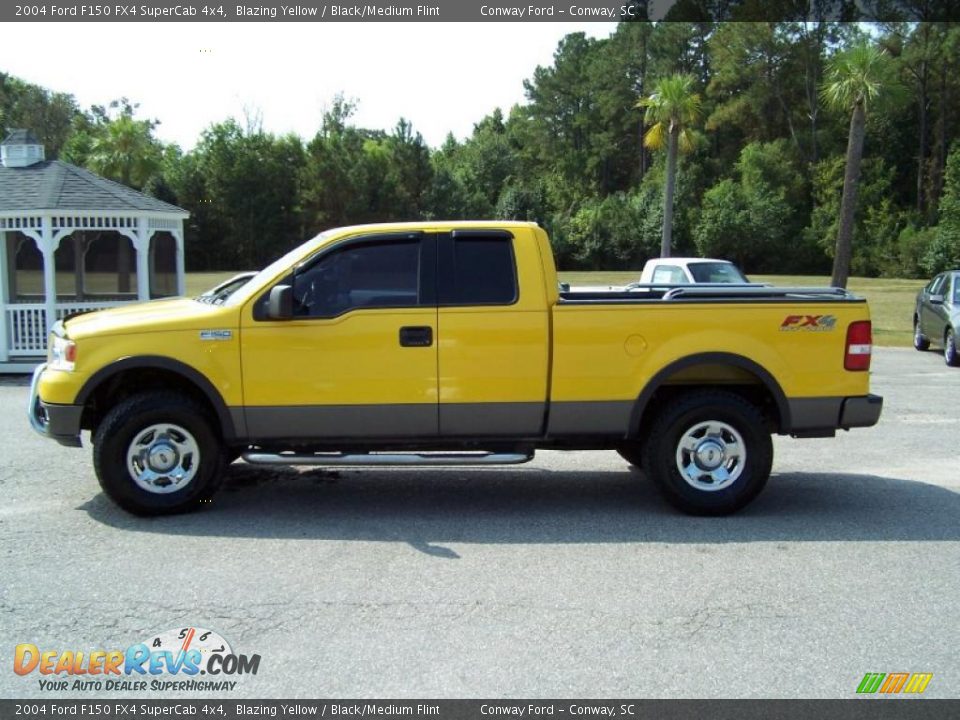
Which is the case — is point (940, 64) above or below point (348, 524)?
above

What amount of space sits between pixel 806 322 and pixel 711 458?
3.86ft

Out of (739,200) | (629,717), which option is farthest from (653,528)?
(739,200)

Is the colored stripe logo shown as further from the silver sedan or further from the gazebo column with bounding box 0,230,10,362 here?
the gazebo column with bounding box 0,230,10,362

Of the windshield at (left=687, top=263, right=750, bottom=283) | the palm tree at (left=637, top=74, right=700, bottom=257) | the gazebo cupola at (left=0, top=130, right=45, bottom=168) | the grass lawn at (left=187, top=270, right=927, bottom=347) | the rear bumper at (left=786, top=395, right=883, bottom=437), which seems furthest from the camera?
the palm tree at (left=637, top=74, right=700, bottom=257)

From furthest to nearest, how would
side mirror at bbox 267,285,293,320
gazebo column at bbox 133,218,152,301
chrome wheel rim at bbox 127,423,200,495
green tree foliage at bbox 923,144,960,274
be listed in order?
green tree foliage at bbox 923,144,960,274
gazebo column at bbox 133,218,152,301
chrome wheel rim at bbox 127,423,200,495
side mirror at bbox 267,285,293,320

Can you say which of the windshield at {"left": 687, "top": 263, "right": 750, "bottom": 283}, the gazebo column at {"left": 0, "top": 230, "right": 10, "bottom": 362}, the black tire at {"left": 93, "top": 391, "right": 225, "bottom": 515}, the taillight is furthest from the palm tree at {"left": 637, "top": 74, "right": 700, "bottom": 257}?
the black tire at {"left": 93, "top": 391, "right": 225, "bottom": 515}

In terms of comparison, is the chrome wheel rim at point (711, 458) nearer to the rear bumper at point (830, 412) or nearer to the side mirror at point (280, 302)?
the rear bumper at point (830, 412)

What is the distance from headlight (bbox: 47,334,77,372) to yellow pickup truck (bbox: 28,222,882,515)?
0.07 ft

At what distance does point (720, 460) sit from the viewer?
6.55 m

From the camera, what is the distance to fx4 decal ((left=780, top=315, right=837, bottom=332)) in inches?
254

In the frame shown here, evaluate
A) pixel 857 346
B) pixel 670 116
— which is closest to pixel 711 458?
pixel 857 346

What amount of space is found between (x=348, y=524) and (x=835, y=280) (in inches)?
862

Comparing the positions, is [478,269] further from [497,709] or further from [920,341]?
[920,341]

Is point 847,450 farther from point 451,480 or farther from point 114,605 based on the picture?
point 114,605
